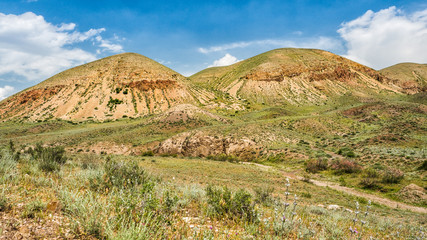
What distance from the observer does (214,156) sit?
29703 millimetres

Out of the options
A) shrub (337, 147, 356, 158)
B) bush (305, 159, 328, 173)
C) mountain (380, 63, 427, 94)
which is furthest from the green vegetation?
mountain (380, 63, 427, 94)

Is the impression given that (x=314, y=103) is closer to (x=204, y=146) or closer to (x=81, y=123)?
(x=204, y=146)

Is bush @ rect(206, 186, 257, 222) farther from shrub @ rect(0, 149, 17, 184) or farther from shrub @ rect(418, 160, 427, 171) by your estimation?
shrub @ rect(418, 160, 427, 171)

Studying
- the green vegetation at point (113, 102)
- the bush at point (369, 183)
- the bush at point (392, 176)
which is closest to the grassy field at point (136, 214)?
the bush at point (369, 183)

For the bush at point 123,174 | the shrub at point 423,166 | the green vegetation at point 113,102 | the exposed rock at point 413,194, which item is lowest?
the exposed rock at point 413,194

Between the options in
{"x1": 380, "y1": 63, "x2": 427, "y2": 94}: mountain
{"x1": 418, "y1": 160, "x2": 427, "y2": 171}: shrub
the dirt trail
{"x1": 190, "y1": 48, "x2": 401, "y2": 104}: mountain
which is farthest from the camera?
{"x1": 380, "y1": 63, "x2": 427, "y2": 94}: mountain

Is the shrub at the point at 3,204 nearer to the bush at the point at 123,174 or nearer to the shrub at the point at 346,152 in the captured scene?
the bush at the point at 123,174

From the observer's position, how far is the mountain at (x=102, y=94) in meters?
59.8

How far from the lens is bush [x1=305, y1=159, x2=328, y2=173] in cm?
2206

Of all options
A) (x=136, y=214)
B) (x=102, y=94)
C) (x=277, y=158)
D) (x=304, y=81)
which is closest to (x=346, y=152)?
(x=277, y=158)

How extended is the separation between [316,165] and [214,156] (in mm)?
13230

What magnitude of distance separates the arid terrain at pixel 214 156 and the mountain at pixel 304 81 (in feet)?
2.09

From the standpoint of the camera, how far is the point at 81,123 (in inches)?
2143

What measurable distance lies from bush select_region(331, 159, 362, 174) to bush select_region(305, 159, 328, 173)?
33.6 inches
